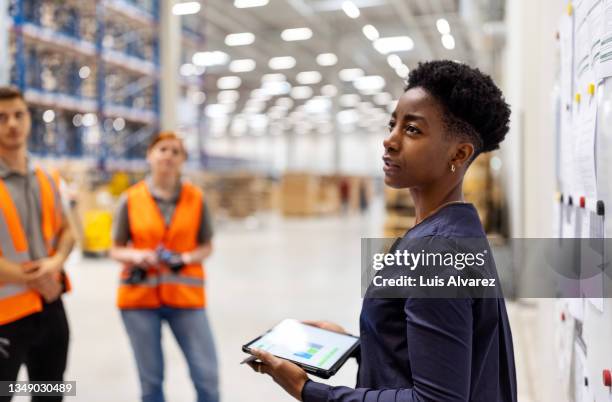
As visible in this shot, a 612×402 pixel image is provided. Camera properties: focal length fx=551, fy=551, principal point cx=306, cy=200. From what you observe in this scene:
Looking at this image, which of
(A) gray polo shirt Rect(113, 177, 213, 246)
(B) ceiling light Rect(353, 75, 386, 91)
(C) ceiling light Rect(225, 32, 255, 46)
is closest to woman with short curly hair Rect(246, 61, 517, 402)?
(A) gray polo shirt Rect(113, 177, 213, 246)

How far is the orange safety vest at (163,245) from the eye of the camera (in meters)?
2.76

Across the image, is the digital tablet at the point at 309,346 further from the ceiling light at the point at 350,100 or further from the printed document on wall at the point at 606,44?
the ceiling light at the point at 350,100

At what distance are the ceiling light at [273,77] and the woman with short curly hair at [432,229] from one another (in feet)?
80.4

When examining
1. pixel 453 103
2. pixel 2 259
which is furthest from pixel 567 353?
pixel 2 259

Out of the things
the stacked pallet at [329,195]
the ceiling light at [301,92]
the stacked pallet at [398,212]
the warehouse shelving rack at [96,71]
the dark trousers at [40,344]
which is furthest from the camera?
the ceiling light at [301,92]

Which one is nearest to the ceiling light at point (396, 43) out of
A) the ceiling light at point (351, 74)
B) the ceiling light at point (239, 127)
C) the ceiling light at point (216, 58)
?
the ceiling light at point (216, 58)

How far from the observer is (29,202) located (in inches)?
95.7

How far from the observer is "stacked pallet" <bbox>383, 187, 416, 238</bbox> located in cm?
862

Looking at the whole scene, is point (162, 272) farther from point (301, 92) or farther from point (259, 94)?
point (259, 94)

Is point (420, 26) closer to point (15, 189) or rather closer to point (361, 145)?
point (15, 189)

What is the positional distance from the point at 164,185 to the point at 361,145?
3854 cm

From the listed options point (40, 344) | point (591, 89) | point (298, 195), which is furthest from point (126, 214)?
point (298, 195)

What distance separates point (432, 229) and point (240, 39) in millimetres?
17747

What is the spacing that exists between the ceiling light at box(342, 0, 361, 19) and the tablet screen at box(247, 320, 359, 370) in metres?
13.2
